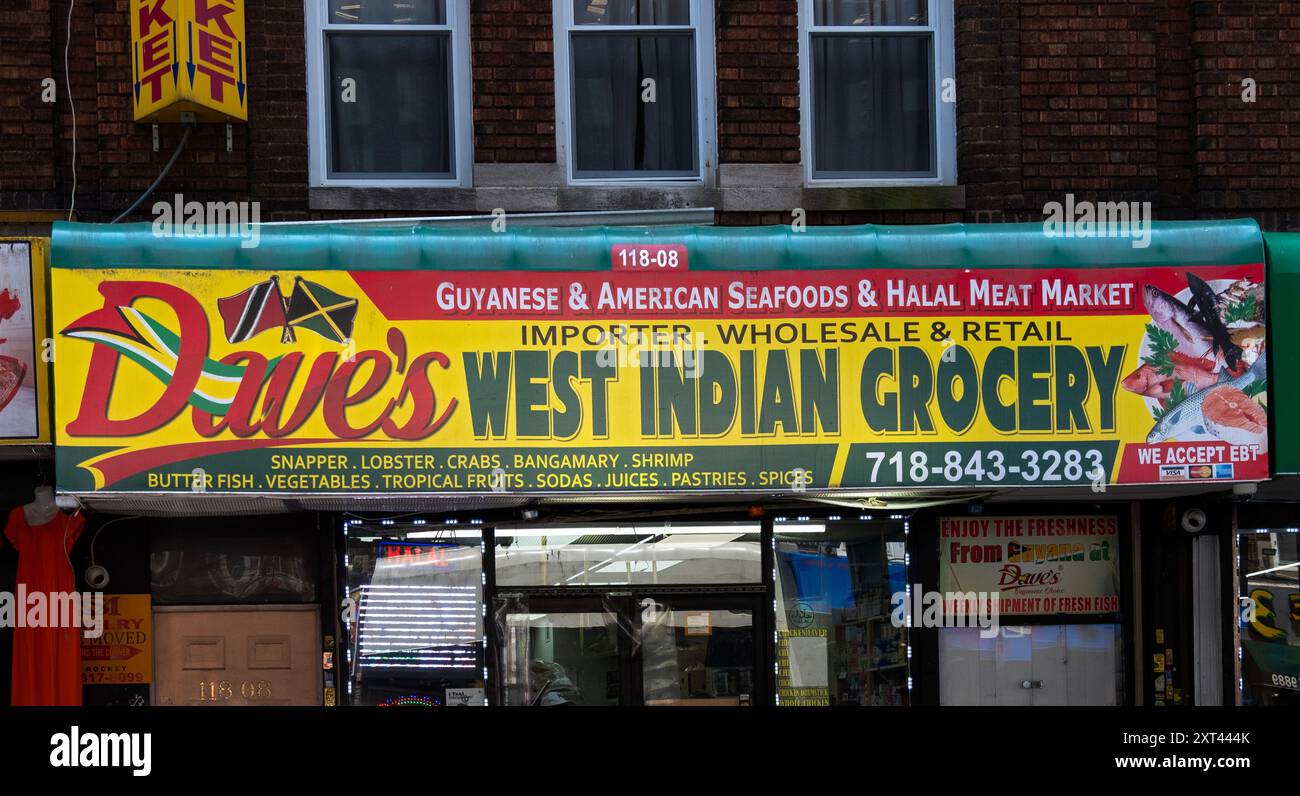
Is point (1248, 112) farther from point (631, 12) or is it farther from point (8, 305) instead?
point (8, 305)

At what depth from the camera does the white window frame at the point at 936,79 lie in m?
9.05

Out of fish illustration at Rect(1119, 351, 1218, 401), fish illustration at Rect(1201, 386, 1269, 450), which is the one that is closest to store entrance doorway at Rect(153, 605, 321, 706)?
fish illustration at Rect(1119, 351, 1218, 401)

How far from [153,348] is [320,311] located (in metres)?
0.96

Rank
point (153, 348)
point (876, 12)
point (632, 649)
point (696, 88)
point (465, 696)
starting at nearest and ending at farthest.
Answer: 1. point (153, 348)
2. point (465, 696)
3. point (632, 649)
4. point (696, 88)
5. point (876, 12)

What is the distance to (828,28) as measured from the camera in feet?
29.8

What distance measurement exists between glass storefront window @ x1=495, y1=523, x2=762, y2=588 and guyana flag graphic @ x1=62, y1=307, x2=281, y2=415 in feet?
7.27

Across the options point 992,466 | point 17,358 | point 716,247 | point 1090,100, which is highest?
point 1090,100

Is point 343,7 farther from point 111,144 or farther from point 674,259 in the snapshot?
point 674,259

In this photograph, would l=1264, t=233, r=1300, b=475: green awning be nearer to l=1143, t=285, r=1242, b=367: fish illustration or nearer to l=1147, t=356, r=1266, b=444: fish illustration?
l=1147, t=356, r=1266, b=444: fish illustration

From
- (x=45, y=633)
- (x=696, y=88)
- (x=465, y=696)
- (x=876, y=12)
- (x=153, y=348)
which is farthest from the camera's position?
(x=876, y=12)

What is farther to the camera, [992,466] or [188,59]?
[188,59]

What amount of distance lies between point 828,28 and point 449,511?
14.0 ft

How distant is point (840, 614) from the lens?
8930 mm

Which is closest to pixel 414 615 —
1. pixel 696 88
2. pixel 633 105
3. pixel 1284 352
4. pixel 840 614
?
pixel 840 614
